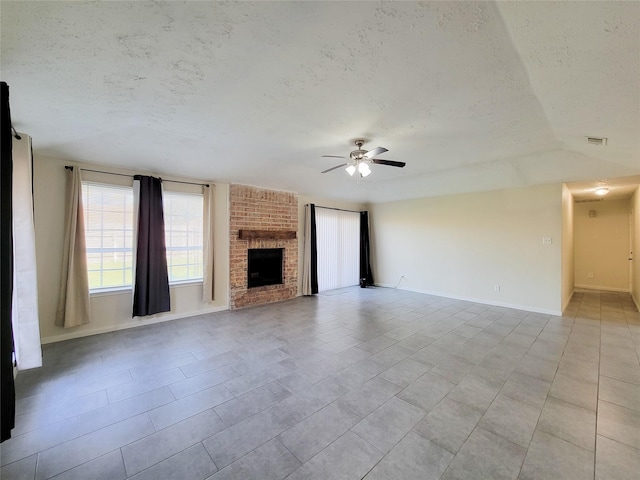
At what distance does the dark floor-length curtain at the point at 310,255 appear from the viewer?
21.0 feet

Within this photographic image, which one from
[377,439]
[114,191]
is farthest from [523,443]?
[114,191]

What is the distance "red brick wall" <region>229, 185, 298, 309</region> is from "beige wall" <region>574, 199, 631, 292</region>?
26.6ft

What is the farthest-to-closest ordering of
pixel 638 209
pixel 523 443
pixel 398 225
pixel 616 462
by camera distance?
1. pixel 398 225
2. pixel 638 209
3. pixel 523 443
4. pixel 616 462

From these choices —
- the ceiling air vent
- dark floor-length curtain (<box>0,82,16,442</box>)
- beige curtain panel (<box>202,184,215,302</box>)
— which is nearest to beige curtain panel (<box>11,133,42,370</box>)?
dark floor-length curtain (<box>0,82,16,442</box>)

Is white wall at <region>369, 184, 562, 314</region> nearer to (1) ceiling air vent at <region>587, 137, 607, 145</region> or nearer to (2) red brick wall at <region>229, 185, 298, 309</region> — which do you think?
(1) ceiling air vent at <region>587, 137, 607, 145</region>

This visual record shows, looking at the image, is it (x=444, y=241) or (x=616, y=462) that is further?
(x=444, y=241)

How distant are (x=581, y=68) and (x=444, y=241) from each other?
487 centimetres

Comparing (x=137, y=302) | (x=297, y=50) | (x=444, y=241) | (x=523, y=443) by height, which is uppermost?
(x=297, y=50)

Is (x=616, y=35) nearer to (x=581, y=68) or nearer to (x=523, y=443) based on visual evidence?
(x=581, y=68)

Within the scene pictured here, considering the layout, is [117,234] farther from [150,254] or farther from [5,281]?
[5,281]

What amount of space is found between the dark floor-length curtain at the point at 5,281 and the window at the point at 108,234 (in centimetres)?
255

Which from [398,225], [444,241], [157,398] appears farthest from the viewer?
[398,225]

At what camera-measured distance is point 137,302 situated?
4.07 m

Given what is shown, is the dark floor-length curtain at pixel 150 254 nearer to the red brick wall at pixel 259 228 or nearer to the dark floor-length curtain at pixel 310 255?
the red brick wall at pixel 259 228
